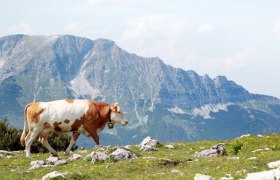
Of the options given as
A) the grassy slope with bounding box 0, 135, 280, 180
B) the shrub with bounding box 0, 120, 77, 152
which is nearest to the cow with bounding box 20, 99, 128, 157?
the grassy slope with bounding box 0, 135, 280, 180

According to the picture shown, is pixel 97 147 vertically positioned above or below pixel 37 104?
below

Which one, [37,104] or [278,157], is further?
[37,104]

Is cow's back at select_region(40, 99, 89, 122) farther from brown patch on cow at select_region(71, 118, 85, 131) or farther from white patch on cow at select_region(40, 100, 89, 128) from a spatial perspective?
brown patch on cow at select_region(71, 118, 85, 131)

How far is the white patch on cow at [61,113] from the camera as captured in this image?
25.5 meters

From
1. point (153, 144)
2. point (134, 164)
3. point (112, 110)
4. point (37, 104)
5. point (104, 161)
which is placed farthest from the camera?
point (153, 144)

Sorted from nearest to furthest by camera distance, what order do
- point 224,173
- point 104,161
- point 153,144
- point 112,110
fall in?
1. point 224,173
2. point 104,161
3. point 112,110
4. point 153,144

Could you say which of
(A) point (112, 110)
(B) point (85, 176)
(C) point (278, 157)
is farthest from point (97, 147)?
(C) point (278, 157)

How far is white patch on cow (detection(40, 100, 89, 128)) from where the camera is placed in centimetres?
2545

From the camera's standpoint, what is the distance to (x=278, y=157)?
19.8 meters

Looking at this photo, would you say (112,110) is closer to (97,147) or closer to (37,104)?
(97,147)

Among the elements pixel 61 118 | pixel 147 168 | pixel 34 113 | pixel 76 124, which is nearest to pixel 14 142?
pixel 34 113

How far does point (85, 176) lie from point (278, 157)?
8748mm

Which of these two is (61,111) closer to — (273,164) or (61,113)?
(61,113)

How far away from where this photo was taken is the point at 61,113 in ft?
83.6
